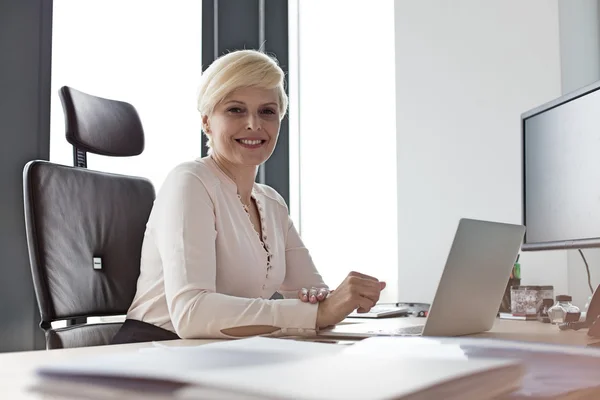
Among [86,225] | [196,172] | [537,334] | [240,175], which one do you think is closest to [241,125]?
[240,175]

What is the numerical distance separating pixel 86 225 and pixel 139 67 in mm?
1403

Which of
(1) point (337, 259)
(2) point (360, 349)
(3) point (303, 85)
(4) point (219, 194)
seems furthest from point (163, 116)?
(2) point (360, 349)

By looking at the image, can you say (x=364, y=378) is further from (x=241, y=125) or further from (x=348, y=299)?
(x=241, y=125)

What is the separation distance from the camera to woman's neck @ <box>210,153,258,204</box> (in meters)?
1.74

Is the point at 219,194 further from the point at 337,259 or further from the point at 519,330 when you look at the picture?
the point at 337,259

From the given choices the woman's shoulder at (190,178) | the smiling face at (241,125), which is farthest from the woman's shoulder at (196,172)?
the smiling face at (241,125)

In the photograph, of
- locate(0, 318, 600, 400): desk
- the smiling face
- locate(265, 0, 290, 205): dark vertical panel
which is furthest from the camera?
locate(265, 0, 290, 205): dark vertical panel

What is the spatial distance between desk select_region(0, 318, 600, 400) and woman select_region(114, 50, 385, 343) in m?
0.24

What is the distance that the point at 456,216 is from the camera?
273 cm

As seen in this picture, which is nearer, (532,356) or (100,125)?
(532,356)

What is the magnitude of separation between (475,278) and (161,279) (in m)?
0.80

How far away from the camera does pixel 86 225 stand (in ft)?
5.57

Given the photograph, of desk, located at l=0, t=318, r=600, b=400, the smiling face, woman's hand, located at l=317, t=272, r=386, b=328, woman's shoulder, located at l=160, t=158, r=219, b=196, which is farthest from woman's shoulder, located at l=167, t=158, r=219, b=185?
desk, located at l=0, t=318, r=600, b=400

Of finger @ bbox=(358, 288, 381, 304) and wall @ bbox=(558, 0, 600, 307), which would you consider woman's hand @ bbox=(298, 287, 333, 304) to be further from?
wall @ bbox=(558, 0, 600, 307)
